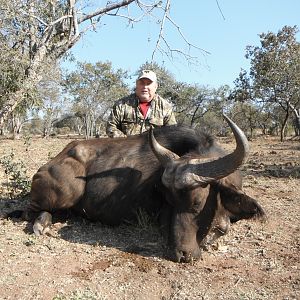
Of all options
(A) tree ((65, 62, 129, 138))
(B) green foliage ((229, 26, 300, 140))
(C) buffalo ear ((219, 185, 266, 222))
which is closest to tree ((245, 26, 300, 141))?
(B) green foliage ((229, 26, 300, 140))

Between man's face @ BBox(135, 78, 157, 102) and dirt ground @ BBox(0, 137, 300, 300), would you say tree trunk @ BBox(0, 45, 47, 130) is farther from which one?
dirt ground @ BBox(0, 137, 300, 300)

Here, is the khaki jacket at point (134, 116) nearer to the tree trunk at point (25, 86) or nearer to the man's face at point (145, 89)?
the man's face at point (145, 89)

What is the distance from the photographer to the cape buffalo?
3910 millimetres

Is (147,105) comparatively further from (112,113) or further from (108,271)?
(108,271)

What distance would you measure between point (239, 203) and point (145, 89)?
274 centimetres

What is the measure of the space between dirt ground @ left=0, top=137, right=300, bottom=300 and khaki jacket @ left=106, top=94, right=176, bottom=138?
184 centimetres

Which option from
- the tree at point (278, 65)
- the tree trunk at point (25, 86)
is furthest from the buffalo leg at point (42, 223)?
the tree at point (278, 65)

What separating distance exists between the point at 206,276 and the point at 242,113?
1675 inches

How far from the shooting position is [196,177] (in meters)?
3.86

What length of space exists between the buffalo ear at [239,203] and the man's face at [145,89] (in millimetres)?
2585

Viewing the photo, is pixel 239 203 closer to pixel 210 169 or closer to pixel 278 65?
pixel 210 169

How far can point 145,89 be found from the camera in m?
6.29

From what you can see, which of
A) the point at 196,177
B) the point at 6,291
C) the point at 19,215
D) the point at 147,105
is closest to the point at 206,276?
the point at 196,177

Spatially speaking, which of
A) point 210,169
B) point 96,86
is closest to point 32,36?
point 210,169
